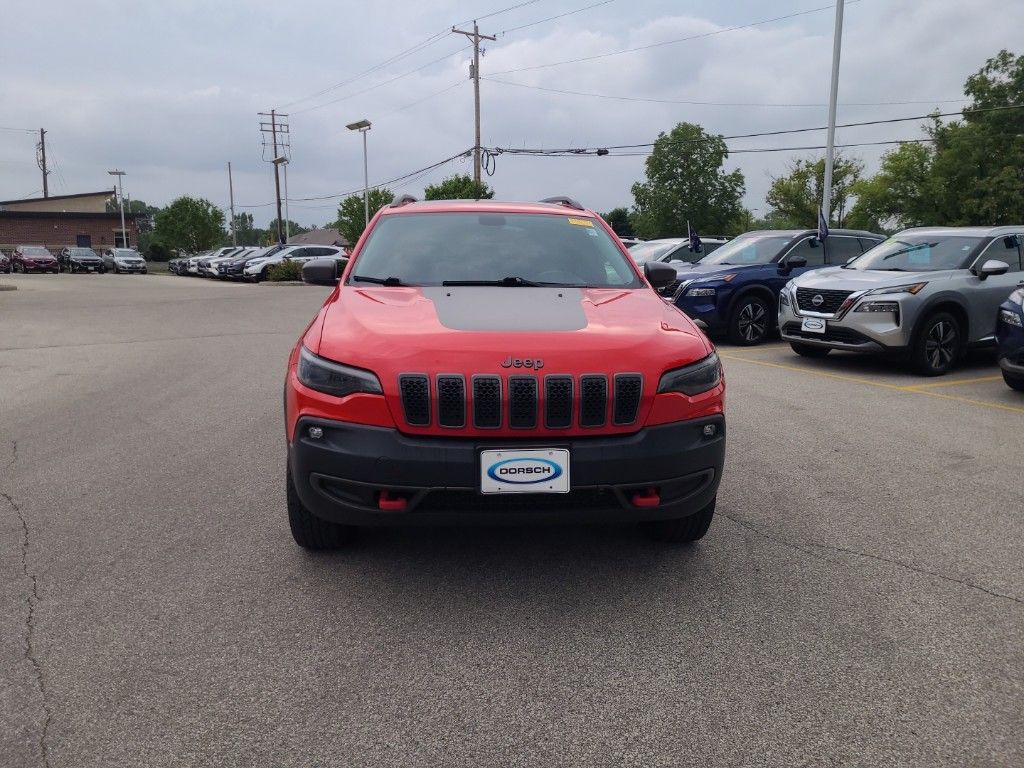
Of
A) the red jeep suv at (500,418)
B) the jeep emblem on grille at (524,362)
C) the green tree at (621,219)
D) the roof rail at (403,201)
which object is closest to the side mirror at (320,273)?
the roof rail at (403,201)

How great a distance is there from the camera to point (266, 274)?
1426 inches

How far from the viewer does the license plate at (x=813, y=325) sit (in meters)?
9.66

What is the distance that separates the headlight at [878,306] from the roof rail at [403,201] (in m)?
6.00

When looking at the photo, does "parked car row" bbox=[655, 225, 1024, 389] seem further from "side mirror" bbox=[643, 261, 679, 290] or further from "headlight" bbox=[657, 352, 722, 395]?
"headlight" bbox=[657, 352, 722, 395]

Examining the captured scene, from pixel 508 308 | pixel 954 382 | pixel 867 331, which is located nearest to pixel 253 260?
pixel 867 331

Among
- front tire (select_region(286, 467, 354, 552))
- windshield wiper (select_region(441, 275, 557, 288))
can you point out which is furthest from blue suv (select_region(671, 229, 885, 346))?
front tire (select_region(286, 467, 354, 552))

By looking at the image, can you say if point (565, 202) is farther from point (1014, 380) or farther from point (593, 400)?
point (1014, 380)

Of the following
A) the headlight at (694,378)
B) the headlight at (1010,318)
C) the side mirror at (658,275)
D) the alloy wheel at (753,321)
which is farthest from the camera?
the alloy wheel at (753,321)

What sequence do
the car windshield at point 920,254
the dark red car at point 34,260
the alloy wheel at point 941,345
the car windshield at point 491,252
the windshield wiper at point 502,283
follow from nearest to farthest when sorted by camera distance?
the windshield wiper at point 502,283, the car windshield at point 491,252, the alloy wheel at point 941,345, the car windshield at point 920,254, the dark red car at point 34,260

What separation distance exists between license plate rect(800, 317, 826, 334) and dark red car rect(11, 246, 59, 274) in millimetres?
49449

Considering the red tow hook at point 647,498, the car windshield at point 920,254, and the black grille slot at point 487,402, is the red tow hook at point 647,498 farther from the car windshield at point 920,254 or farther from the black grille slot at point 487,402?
the car windshield at point 920,254

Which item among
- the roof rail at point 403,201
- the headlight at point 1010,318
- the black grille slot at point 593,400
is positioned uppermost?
the roof rail at point 403,201

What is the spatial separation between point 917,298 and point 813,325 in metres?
1.16

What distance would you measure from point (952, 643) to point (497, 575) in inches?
69.7
